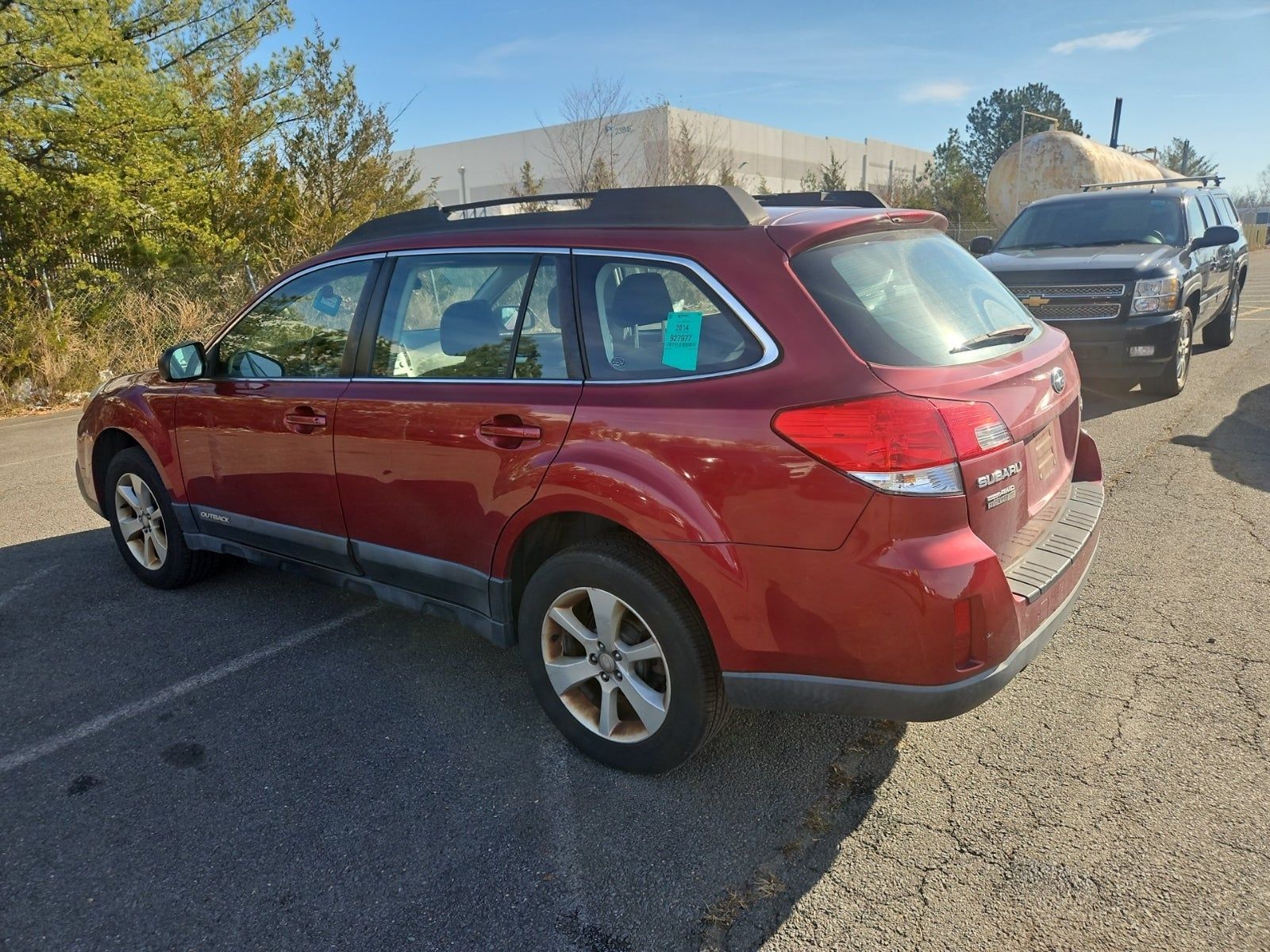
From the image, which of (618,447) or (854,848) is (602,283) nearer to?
(618,447)

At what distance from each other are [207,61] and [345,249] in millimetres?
15802

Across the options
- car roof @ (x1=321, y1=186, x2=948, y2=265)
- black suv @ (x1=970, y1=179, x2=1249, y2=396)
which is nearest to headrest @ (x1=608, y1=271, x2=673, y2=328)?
car roof @ (x1=321, y1=186, x2=948, y2=265)

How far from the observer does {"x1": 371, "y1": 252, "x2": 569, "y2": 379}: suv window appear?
307 cm

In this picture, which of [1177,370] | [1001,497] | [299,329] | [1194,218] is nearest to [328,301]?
[299,329]

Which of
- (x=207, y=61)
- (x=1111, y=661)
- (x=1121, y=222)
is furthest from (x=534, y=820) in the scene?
(x=207, y=61)

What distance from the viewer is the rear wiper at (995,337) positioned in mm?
2764

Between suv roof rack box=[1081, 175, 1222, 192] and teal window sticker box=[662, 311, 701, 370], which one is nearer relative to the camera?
teal window sticker box=[662, 311, 701, 370]

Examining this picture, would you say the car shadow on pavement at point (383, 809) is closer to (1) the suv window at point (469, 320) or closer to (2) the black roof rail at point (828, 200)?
(1) the suv window at point (469, 320)

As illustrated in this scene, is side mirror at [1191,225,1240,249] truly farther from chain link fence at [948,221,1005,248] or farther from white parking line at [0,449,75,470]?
chain link fence at [948,221,1005,248]

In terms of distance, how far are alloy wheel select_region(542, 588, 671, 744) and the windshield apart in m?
8.22

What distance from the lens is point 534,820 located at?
2756 mm

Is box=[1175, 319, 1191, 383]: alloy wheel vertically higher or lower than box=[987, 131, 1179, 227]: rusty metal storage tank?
lower

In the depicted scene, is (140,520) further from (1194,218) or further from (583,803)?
(1194,218)

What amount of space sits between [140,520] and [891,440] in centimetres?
420
